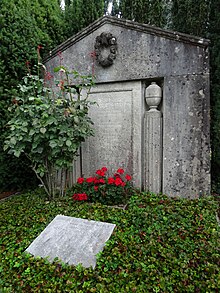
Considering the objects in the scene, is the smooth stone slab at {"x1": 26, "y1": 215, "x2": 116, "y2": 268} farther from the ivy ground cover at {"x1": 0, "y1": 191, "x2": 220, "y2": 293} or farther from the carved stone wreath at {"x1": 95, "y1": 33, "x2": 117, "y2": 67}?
the carved stone wreath at {"x1": 95, "y1": 33, "x2": 117, "y2": 67}

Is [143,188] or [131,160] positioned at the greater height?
[131,160]

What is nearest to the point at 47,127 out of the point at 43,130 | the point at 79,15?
the point at 43,130

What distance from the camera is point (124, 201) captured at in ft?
9.87

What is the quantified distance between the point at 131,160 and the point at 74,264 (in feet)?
6.17

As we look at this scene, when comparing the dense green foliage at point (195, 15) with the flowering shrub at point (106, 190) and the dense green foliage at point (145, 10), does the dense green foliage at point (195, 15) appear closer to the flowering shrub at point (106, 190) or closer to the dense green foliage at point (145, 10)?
the dense green foliage at point (145, 10)

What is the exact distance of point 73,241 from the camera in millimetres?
2039

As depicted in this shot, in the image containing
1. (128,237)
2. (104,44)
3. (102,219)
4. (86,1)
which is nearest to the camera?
(128,237)

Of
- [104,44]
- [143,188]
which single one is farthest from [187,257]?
[104,44]

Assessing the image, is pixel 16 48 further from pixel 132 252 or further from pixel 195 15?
pixel 132 252

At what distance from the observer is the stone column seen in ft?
10.3

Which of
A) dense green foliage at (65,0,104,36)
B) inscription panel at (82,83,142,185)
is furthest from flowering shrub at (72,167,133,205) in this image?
dense green foliage at (65,0,104,36)

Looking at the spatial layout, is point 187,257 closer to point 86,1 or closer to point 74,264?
point 74,264

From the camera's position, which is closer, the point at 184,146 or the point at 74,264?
the point at 74,264

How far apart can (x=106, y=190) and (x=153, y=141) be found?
1.07 m
